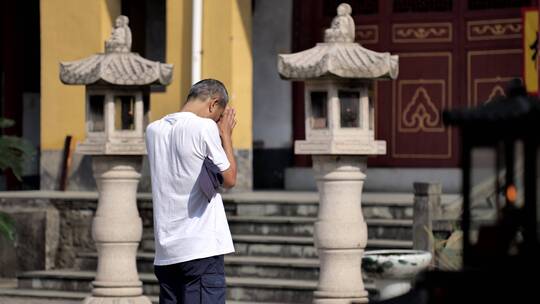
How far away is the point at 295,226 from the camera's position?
1638 cm

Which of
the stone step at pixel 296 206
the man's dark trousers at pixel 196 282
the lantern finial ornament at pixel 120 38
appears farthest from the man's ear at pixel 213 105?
the stone step at pixel 296 206

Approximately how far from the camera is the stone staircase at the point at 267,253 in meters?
15.3

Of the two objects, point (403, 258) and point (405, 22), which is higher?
point (405, 22)

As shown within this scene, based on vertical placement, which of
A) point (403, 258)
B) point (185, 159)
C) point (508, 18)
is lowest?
point (403, 258)

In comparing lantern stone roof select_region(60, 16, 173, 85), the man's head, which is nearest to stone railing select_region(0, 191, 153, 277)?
lantern stone roof select_region(60, 16, 173, 85)

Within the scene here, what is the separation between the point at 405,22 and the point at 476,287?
12012 mm

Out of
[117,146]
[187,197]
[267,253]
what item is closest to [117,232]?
[117,146]

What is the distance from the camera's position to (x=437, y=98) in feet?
Result: 61.3

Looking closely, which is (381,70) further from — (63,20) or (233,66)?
(63,20)

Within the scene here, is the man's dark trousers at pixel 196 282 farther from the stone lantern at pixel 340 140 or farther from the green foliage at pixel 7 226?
the green foliage at pixel 7 226

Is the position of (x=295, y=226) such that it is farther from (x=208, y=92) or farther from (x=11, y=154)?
(x=208, y=92)

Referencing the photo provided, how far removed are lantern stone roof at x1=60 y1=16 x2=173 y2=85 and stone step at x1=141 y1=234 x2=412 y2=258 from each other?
6.82 ft

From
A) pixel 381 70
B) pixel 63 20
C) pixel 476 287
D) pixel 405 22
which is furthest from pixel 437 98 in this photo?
pixel 476 287

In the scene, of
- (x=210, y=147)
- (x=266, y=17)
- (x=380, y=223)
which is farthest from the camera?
(x=266, y=17)
